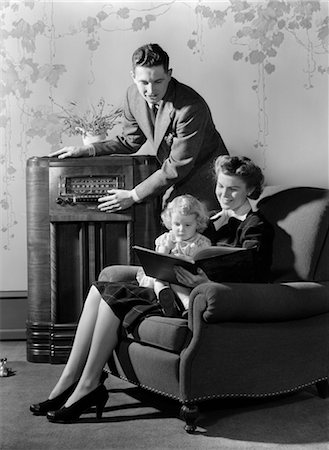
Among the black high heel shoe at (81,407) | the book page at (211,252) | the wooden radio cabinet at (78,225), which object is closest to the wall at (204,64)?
the wooden radio cabinet at (78,225)

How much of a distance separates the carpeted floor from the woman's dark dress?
1.20 feet

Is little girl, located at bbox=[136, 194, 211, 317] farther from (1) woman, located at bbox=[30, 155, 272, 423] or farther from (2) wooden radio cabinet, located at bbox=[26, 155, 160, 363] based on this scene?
(2) wooden radio cabinet, located at bbox=[26, 155, 160, 363]

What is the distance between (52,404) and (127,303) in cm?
47

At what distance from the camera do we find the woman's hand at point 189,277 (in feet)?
9.29

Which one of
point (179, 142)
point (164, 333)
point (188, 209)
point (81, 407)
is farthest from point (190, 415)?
point (179, 142)

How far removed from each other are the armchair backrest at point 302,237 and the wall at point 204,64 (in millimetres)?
1215

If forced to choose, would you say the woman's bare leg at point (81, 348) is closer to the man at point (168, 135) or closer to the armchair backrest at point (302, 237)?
the armchair backrest at point (302, 237)

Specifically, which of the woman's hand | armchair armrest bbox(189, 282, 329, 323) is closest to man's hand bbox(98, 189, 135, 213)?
the woman's hand

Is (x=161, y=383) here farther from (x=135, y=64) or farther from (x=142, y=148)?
(x=142, y=148)

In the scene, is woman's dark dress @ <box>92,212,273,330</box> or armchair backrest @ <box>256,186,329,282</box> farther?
armchair backrest @ <box>256,186,329,282</box>

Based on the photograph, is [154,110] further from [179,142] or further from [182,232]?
[182,232]

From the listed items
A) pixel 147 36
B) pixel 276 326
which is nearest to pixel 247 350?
pixel 276 326

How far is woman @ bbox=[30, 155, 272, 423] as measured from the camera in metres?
2.84

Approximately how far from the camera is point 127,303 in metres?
2.89
